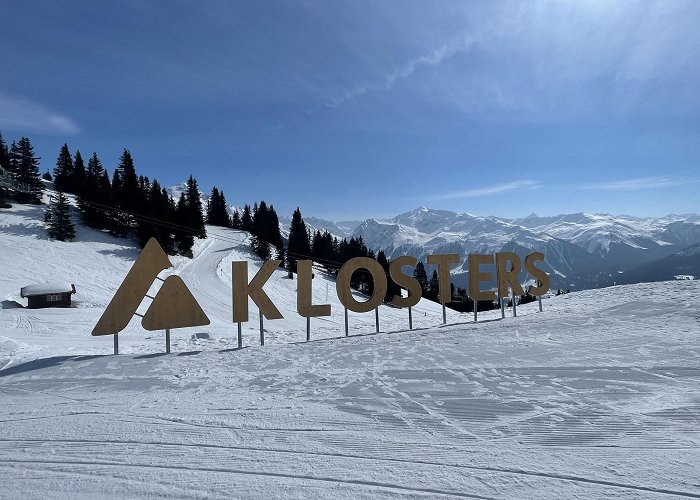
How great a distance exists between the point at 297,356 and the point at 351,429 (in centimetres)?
603

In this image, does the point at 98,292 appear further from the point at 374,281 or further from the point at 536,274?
the point at 536,274

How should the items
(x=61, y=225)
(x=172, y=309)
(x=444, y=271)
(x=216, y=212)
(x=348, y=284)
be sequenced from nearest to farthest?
(x=172, y=309) < (x=348, y=284) < (x=444, y=271) < (x=61, y=225) < (x=216, y=212)

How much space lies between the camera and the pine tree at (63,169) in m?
67.7

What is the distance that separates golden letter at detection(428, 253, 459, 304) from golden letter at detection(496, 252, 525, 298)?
2.80m

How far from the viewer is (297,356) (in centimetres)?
1138

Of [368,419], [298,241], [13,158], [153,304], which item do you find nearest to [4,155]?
[13,158]

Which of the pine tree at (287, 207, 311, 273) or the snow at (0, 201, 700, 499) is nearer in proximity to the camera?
the snow at (0, 201, 700, 499)

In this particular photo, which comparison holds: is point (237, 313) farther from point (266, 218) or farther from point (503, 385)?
point (266, 218)

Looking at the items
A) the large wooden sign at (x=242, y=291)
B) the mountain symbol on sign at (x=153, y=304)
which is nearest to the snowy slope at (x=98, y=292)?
the mountain symbol on sign at (x=153, y=304)

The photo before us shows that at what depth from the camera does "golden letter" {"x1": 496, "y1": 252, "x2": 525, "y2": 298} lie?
62.7 ft

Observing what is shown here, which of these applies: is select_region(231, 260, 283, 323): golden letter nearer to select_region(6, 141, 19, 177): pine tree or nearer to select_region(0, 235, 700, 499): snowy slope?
select_region(0, 235, 700, 499): snowy slope

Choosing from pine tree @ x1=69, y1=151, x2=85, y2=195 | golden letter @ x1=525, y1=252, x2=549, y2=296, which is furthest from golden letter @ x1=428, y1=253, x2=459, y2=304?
pine tree @ x1=69, y1=151, x2=85, y2=195

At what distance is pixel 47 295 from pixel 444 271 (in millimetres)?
28164

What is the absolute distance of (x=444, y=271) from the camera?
59.2ft
